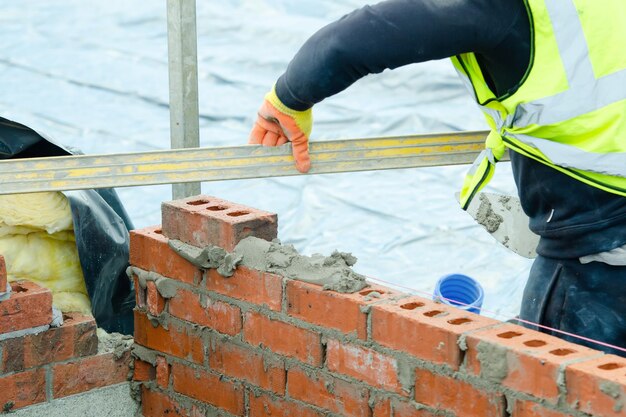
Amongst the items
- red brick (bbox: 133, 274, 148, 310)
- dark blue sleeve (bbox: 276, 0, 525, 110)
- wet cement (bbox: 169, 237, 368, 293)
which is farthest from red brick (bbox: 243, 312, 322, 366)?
dark blue sleeve (bbox: 276, 0, 525, 110)

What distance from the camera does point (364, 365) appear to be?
2830mm

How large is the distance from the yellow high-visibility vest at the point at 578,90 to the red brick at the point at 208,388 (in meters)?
1.30

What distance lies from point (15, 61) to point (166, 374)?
15.8 ft

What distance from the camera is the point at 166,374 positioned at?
3.47m

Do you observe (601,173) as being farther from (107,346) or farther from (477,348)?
(107,346)

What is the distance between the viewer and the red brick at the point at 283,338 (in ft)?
9.69

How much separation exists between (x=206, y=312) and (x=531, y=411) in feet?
3.89

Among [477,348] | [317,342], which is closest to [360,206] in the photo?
[317,342]

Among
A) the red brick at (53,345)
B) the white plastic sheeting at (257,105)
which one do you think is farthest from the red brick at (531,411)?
the white plastic sheeting at (257,105)

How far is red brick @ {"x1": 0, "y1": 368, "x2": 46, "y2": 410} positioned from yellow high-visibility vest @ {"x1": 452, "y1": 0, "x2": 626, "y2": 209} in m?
1.78

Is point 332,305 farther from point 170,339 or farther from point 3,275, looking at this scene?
point 3,275

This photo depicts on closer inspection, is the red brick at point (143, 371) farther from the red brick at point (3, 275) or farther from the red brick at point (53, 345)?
the red brick at point (3, 275)

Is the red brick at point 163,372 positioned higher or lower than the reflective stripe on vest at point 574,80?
lower

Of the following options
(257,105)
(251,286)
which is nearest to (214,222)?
(251,286)
